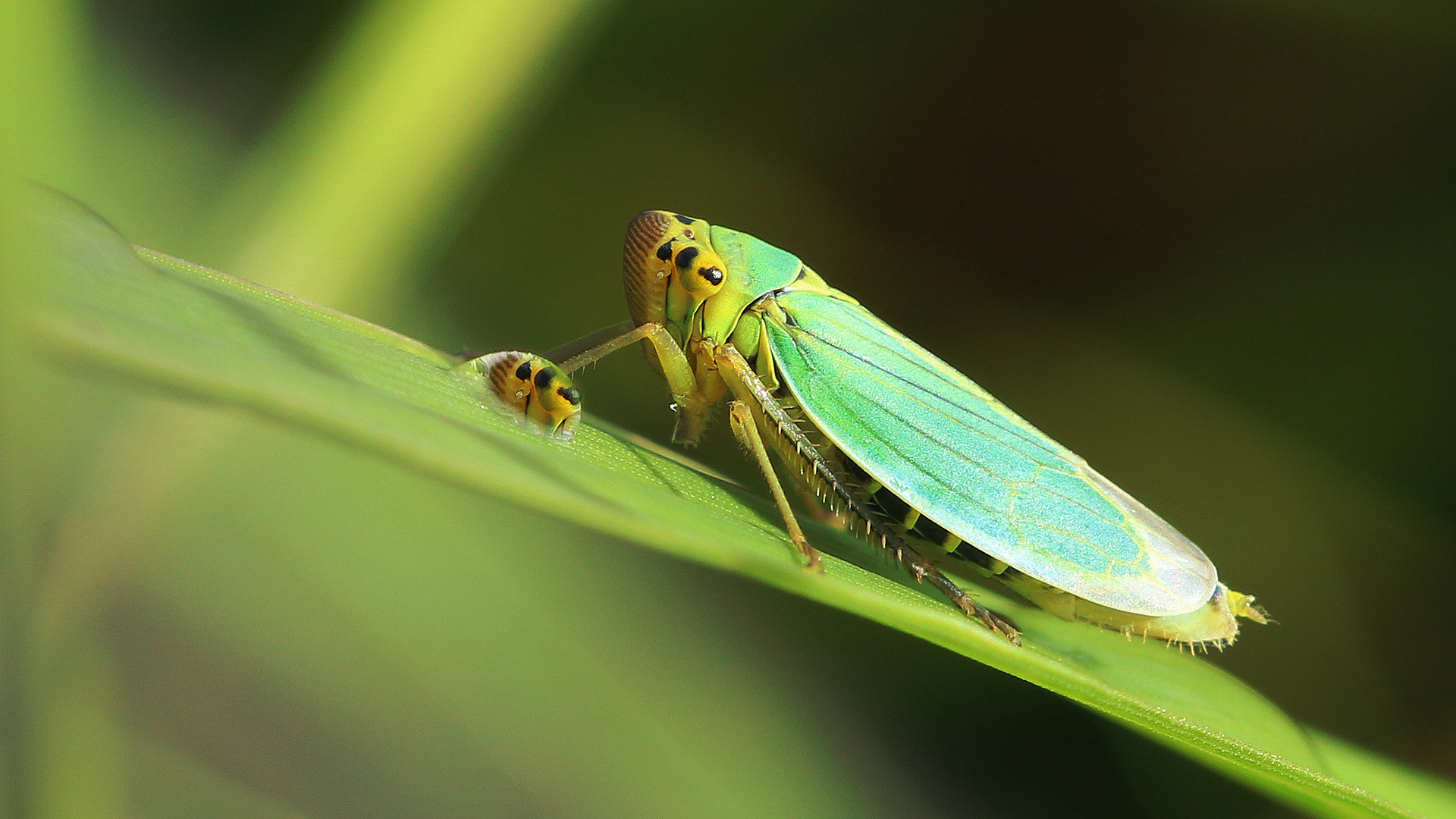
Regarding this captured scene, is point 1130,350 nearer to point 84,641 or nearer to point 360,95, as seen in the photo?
point 360,95

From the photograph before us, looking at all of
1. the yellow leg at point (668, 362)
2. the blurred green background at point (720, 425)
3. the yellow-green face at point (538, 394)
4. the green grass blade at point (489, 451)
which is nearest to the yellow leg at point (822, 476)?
the yellow leg at point (668, 362)

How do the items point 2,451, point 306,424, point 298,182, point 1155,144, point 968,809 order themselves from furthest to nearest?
point 1155,144
point 968,809
point 298,182
point 306,424
point 2,451

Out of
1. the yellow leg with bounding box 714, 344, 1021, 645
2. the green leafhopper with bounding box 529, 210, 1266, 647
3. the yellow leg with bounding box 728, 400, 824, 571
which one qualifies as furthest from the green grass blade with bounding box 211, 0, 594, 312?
the yellow leg with bounding box 728, 400, 824, 571

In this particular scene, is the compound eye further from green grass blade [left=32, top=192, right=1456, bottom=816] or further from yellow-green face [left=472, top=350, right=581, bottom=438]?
yellow-green face [left=472, top=350, right=581, bottom=438]

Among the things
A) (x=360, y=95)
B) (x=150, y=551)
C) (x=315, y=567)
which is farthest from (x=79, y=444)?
(x=360, y=95)

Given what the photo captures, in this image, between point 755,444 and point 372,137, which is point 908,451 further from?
point 372,137

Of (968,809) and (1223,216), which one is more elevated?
(1223,216)

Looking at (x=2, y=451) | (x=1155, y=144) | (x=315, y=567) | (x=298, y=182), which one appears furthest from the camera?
(x=1155, y=144)
